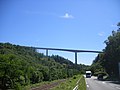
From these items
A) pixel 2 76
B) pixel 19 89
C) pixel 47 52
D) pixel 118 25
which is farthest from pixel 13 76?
pixel 47 52

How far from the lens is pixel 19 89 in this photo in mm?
24922

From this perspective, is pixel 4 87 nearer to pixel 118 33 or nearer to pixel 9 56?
pixel 9 56

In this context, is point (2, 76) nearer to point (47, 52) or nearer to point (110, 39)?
point (110, 39)

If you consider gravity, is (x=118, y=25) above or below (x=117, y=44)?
above

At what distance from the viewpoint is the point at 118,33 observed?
230 feet

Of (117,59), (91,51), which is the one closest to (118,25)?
(117,59)

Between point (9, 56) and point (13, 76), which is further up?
point (9, 56)

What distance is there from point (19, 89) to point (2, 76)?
340 centimetres

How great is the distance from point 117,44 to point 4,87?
46143 mm

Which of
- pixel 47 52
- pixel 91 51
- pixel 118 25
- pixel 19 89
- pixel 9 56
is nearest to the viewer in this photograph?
pixel 19 89

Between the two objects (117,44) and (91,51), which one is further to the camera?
(91,51)

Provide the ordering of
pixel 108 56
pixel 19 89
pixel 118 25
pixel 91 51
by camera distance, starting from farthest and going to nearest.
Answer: pixel 91 51
pixel 108 56
pixel 118 25
pixel 19 89

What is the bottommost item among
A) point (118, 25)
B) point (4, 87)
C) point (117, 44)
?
point (4, 87)

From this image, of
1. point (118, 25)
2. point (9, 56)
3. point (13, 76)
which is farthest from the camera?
point (118, 25)
